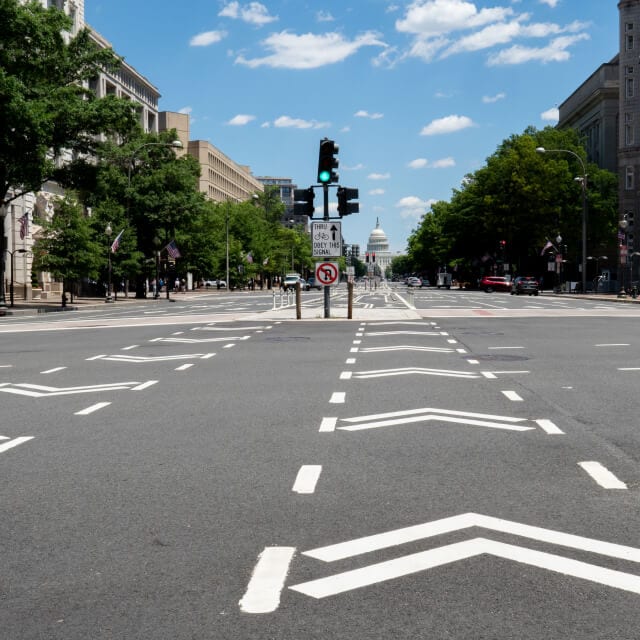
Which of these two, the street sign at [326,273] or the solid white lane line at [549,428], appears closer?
the solid white lane line at [549,428]

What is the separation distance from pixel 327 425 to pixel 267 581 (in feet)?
14.5

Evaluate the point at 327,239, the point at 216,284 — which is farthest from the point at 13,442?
the point at 216,284

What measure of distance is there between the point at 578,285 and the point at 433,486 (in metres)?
77.2

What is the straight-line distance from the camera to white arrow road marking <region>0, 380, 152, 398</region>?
446 inches

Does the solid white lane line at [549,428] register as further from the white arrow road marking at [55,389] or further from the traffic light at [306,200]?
the traffic light at [306,200]

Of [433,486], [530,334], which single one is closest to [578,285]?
[530,334]

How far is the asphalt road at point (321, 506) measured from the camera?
12.7 ft

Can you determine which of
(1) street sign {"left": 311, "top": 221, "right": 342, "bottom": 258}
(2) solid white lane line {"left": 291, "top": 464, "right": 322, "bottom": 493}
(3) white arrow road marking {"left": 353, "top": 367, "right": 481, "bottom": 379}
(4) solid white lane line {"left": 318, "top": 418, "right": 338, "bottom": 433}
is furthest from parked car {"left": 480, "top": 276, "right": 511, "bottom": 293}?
(2) solid white lane line {"left": 291, "top": 464, "right": 322, "bottom": 493}

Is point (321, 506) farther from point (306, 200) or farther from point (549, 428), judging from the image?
point (306, 200)

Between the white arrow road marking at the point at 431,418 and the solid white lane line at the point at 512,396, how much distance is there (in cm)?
115

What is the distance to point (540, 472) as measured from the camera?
6574mm

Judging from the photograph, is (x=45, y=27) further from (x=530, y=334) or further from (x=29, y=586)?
(x=29, y=586)

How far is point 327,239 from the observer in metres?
26.7

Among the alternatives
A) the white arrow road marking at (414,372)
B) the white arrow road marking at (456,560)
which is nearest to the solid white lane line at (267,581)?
the white arrow road marking at (456,560)
